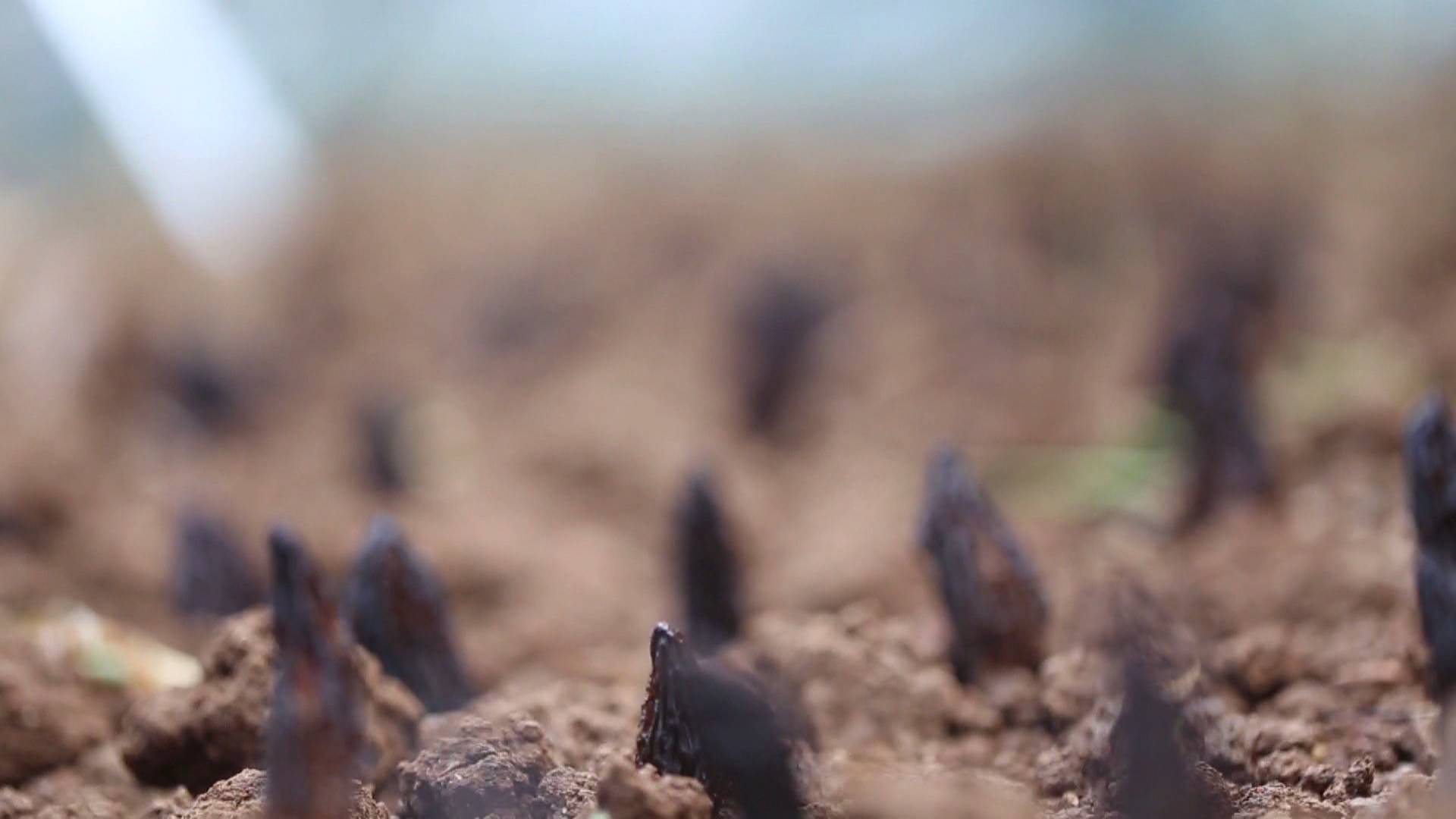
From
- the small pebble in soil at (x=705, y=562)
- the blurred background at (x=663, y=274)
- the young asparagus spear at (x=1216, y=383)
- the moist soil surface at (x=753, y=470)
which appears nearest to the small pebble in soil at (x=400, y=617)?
the moist soil surface at (x=753, y=470)

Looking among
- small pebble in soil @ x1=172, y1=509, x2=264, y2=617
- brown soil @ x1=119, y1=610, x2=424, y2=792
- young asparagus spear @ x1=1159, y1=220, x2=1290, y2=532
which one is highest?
young asparagus spear @ x1=1159, y1=220, x2=1290, y2=532

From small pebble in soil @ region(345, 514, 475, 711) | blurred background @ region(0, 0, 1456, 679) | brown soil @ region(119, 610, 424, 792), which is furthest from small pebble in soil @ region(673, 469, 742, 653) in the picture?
brown soil @ region(119, 610, 424, 792)

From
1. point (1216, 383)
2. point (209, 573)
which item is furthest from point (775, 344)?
point (209, 573)

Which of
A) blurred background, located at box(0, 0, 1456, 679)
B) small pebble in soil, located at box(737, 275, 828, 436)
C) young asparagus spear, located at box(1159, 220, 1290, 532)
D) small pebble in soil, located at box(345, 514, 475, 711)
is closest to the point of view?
small pebble in soil, located at box(345, 514, 475, 711)

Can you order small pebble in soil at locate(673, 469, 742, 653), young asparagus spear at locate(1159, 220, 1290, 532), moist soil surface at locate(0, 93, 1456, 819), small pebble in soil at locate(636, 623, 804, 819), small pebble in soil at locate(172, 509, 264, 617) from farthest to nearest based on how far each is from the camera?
young asparagus spear at locate(1159, 220, 1290, 532), small pebble in soil at locate(172, 509, 264, 617), small pebble in soil at locate(673, 469, 742, 653), moist soil surface at locate(0, 93, 1456, 819), small pebble in soil at locate(636, 623, 804, 819)

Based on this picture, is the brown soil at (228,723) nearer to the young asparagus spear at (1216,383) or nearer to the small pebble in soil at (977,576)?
the small pebble in soil at (977,576)

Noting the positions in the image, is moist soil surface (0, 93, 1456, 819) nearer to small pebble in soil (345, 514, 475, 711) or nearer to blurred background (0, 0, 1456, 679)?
blurred background (0, 0, 1456, 679)

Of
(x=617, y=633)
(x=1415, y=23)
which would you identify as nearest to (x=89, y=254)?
(x=617, y=633)
